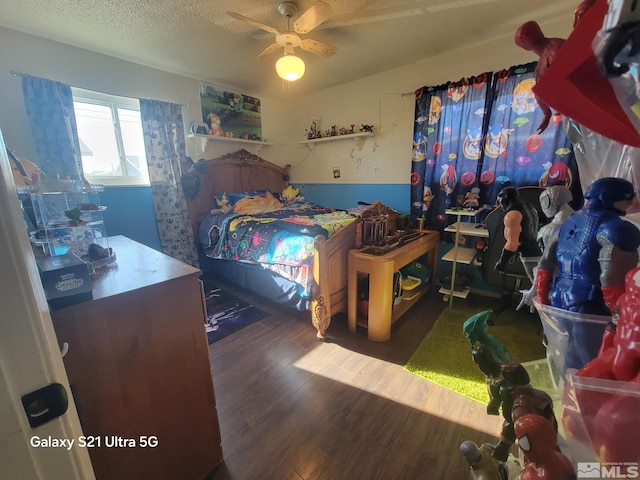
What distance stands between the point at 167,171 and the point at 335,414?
9.86 ft

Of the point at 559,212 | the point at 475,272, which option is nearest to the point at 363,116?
the point at 475,272

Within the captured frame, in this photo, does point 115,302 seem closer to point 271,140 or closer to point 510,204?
point 510,204

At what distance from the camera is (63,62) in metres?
2.41

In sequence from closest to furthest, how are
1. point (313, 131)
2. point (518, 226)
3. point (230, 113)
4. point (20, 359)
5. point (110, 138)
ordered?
point (20, 359), point (518, 226), point (110, 138), point (230, 113), point (313, 131)

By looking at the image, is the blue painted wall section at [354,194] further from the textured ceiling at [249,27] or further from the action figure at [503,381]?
the action figure at [503,381]

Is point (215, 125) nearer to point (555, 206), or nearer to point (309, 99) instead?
point (309, 99)

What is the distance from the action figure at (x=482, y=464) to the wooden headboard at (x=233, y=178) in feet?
11.2

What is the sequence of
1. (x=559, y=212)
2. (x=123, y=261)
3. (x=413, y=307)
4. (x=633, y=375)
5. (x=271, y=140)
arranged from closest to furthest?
(x=633, y=375) < (x=559, y=212) < (x=123, y=261) < (x=413, y=307) < (x=271, y=140)

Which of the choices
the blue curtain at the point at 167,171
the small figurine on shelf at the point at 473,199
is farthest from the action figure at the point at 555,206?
the blue curtain at the point at 167,171

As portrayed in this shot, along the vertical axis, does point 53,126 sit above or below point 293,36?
below

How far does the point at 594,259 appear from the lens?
0.55 metres

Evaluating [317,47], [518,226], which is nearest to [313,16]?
[317,47]

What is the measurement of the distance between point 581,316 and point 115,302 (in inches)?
47.6

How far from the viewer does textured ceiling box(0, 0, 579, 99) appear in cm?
191
